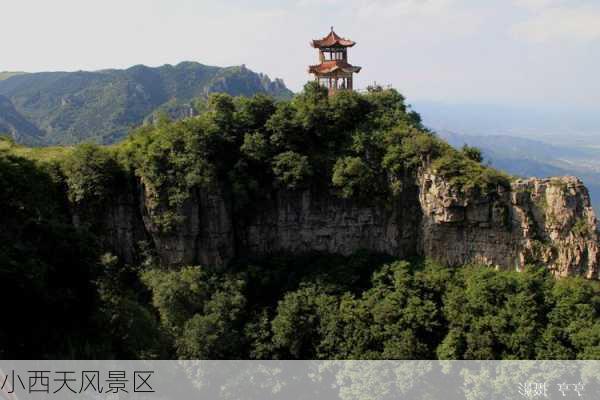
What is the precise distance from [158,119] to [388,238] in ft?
32.1

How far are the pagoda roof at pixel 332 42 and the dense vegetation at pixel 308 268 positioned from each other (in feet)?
12.9

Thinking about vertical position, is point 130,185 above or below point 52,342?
above

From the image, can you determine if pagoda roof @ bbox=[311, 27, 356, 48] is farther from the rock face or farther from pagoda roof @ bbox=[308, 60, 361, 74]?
the rock face

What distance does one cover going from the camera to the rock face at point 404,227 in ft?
61.0

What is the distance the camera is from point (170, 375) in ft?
58.9

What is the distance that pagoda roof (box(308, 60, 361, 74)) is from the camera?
2523 centimetres

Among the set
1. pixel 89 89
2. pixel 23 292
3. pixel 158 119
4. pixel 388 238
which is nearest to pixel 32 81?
pixel 89 89

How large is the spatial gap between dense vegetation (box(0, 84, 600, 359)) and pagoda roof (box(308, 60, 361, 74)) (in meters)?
3.35

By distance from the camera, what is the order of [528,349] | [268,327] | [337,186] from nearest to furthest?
[528,349] → [268,327] → [337,186]

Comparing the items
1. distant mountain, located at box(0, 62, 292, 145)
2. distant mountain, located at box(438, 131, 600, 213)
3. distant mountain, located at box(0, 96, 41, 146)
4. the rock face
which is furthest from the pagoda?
distant mountain, located at box(438, 131, 600, 213)

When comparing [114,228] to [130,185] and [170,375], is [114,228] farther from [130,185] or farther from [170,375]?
[170,375]

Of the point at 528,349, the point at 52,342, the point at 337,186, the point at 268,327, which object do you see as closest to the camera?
the point at 52,342

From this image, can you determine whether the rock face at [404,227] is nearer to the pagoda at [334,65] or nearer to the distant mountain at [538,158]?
the pagoda at [334,65]

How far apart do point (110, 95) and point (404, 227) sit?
59.7 metres
